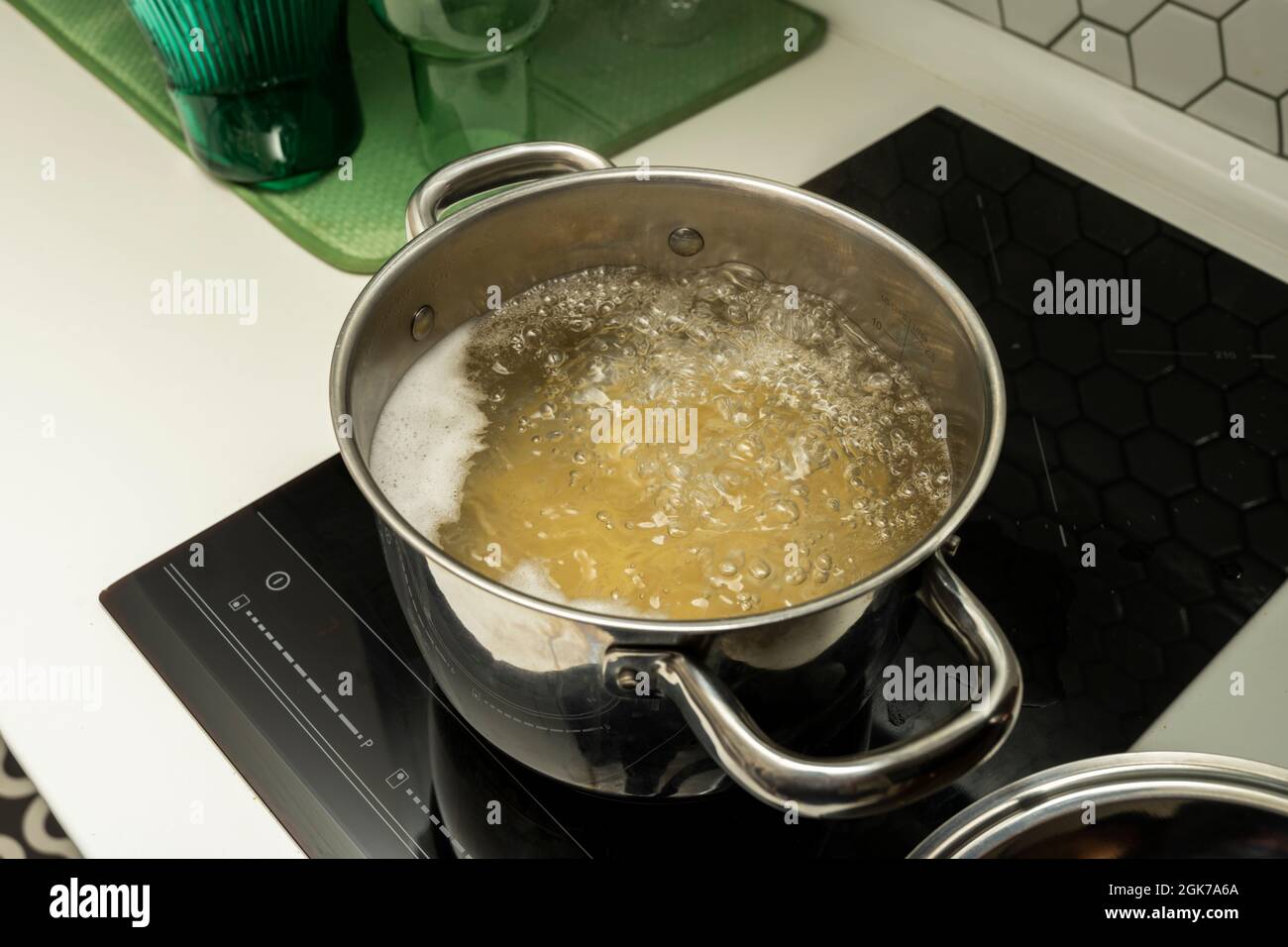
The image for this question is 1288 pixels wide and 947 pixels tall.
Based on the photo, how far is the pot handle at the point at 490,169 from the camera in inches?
22.0

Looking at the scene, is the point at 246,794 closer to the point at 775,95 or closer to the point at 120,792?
the point at 120,792

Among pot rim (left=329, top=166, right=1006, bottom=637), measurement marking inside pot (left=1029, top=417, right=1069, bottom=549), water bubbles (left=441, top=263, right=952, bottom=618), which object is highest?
pot rim (left=329, top=166, right=1006, bottom=637)

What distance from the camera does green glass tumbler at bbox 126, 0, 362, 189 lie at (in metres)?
0.75

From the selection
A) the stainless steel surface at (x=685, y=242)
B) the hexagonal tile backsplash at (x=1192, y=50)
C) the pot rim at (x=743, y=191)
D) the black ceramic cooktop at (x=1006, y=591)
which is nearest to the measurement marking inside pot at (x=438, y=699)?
the black ceramic cooktop at (x=1006, y=591)

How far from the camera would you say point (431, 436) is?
0.56 m

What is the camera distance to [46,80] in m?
0.90

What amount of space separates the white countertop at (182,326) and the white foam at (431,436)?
0.40 feet

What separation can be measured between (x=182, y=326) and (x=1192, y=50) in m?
0.64

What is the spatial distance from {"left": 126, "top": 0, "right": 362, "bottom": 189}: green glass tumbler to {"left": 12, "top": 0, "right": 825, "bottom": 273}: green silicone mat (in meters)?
0.02

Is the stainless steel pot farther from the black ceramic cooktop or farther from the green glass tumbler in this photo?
the green glass tumbler

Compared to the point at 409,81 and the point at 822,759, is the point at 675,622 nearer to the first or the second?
the point at 822,759

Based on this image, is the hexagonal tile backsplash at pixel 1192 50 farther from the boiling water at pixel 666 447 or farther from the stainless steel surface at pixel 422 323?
the stainless steel surface at pixel 422 323

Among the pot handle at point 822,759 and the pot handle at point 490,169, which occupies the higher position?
the pot handle at point 490,169

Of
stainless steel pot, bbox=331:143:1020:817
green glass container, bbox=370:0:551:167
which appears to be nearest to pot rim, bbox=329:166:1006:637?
stainless steel pot, bbox=331:143:1020:817
